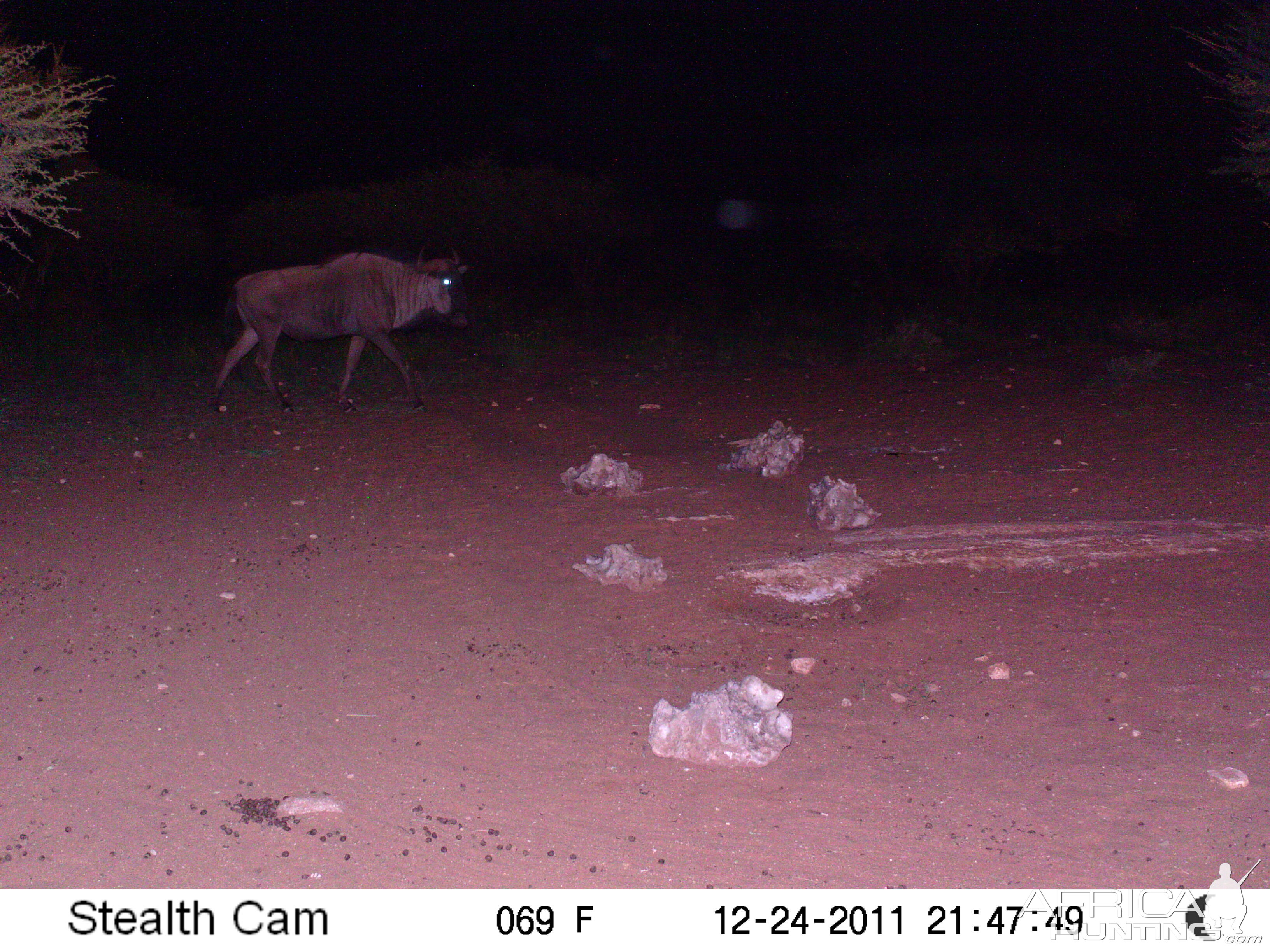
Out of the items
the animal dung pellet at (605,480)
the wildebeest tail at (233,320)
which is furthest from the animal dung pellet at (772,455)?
the wildebeest tail at (233,320)

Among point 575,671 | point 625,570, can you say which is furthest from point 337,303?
point 575,671

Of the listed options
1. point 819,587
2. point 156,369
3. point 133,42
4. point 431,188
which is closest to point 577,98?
point 431,188

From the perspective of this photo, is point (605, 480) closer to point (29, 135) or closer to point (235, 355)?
point (29, 135)

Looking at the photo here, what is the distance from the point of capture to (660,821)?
3707mm

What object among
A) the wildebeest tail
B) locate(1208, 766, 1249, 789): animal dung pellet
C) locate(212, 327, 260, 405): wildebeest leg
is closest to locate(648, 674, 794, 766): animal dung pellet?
locate(1208, 766, 1249, 789): animal dung pellet

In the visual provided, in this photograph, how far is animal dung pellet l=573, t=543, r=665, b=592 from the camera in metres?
5.94

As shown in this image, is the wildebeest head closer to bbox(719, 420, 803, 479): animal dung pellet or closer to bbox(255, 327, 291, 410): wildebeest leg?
bbox(255, 327, 291, 410): wildebeest leg

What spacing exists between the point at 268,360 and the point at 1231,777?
344 inches

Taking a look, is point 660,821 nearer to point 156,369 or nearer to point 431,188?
point 156,369

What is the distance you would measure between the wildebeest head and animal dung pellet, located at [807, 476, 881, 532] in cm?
470

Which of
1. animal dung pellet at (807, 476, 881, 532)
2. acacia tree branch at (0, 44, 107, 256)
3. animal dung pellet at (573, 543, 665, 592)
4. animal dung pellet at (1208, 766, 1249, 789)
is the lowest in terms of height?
animal dung pellet at (1208, 766, 1249, 789)

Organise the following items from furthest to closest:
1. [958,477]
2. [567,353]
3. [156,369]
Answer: [567,353] → [156,369] → [958,477]

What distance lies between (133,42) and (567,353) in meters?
16.1

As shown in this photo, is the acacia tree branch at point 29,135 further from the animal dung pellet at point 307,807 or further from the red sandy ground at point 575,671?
the animal dung pellet at point 307,807
